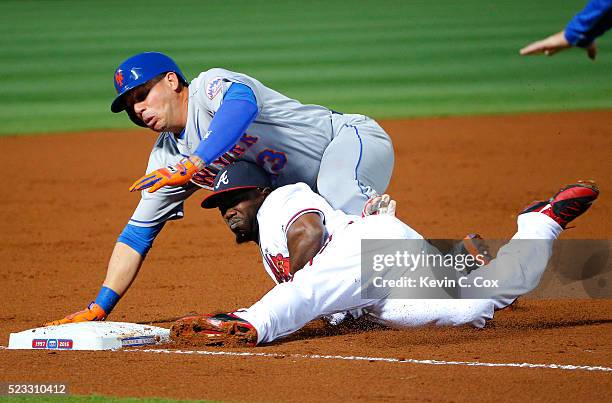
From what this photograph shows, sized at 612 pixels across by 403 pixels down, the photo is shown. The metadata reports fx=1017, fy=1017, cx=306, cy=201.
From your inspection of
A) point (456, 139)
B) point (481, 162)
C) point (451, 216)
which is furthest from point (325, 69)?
point (451, 216)

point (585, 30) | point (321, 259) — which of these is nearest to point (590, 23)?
point (585, 30)

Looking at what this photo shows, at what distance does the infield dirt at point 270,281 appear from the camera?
13.1 ft

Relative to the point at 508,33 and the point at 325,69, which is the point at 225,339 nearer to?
the point at 325,69

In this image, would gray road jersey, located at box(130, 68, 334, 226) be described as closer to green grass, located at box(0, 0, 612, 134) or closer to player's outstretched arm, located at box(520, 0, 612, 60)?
player's outstretched arm, located at box(520, 0, 612, 60)

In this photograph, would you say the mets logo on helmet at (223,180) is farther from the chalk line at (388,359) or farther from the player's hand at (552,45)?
the player's hand at (552,45)

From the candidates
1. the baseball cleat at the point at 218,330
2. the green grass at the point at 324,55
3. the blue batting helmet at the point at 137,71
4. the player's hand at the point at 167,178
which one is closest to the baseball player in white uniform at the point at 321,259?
the baseball cleat at the point at 218,330

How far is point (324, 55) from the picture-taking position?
55.6ft

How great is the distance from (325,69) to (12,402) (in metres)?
12.5

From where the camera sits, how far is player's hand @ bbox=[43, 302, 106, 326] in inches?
202

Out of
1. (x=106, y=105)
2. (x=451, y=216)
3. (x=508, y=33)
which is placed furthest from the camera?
(x=508, y=33)

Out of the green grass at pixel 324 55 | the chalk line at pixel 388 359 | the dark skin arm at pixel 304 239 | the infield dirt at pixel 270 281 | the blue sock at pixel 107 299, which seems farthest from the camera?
the green grass at pixel 324 55

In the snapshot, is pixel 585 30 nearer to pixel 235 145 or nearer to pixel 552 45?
pixel 552 45

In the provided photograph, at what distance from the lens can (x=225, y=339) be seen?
14.9 ft

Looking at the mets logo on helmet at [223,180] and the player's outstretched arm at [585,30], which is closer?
the player's outstretched arm at [585,30]
